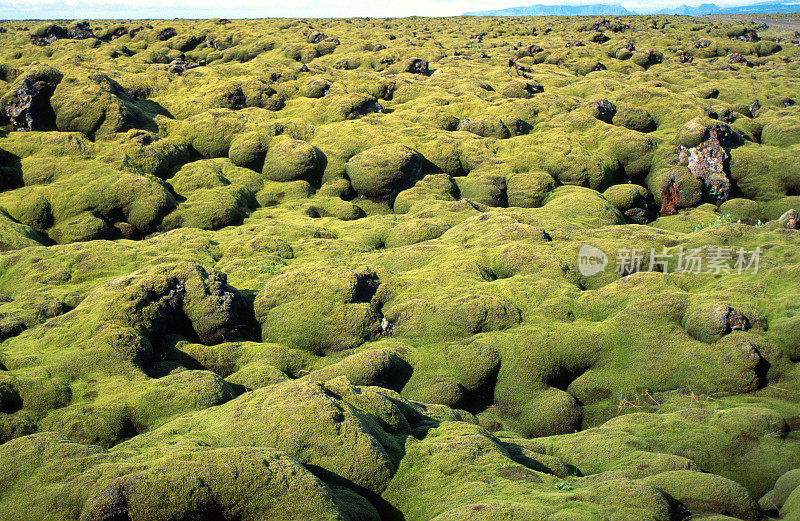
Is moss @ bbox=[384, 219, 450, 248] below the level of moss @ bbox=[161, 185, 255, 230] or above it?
below

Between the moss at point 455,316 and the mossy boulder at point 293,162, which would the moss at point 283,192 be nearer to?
the mossy boulder at point 293,162

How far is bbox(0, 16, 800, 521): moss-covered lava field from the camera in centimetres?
688

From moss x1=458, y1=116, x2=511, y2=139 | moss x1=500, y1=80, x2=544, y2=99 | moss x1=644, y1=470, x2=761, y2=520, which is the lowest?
moss x1=644, y1=470, x2=761, y2=520

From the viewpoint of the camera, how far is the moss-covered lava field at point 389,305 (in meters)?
6.88

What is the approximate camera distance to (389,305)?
14211 millimetres

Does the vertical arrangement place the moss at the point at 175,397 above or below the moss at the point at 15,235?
below

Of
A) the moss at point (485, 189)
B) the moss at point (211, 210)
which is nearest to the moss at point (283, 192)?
the moss at point (211, 210)

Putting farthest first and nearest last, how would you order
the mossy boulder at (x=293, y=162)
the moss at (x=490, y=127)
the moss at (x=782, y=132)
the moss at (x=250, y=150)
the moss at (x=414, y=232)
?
the moss at (x=490, y=127) < the moss at (x=782, y=132) < the moss at (x=250, y=150) < the mossy boulder at (x=293, y=162) < the moss at (x=414, y=232)

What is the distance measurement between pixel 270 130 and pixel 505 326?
1919 centimetres

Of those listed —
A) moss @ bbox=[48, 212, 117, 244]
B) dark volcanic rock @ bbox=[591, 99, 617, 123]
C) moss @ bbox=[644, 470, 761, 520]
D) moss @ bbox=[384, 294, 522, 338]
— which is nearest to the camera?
moss @ bbox=[644, 470, 761, 520]

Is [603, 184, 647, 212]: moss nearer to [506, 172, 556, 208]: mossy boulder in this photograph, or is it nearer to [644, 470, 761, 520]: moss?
[506, 172, 556, 208]: mossy boulder

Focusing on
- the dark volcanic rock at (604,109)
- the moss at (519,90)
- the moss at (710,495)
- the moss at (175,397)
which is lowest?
the moss at (175,397)

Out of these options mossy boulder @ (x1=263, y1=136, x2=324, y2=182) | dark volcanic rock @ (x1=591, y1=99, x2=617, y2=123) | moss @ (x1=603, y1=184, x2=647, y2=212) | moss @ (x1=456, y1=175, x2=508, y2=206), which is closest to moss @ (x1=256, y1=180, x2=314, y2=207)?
A: mossy boulder @ (x1=263, y1=136, x2=324, y2=182)

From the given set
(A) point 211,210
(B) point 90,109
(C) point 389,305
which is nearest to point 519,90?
(A) point 211,210
